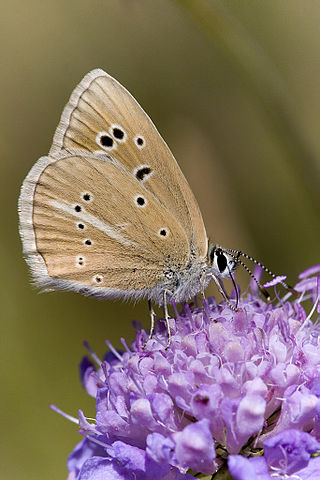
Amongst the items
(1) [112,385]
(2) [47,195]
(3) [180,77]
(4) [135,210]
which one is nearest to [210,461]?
(1) [112,385]

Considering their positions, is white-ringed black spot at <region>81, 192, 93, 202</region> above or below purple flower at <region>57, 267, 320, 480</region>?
above

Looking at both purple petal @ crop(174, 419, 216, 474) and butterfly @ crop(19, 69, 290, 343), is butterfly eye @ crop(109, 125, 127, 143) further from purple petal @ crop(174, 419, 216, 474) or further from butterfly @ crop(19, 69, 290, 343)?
purple petal @ crop(174, 419, 216, 474)

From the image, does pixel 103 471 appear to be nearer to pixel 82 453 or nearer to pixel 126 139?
pixel 82 453

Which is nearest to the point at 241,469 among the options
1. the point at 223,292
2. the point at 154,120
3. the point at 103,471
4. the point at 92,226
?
the point at 103,471

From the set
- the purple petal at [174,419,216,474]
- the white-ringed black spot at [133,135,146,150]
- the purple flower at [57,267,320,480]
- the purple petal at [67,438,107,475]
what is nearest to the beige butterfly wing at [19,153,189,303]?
the white-ringed black spot at [133,135,146,150]

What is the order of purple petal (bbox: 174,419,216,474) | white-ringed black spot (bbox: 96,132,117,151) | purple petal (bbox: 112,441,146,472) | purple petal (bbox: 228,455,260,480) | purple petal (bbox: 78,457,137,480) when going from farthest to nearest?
white-ringed black spot (bbox: 96,132,117,151), purple petal (bbox: 78,457,137,480), purple petal (bbox: 112,441,146,472), purple petal (bbox: 174,419,216,474), purple petal (bbox: 228,455,260,480)

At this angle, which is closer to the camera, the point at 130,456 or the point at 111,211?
the point at 130,456

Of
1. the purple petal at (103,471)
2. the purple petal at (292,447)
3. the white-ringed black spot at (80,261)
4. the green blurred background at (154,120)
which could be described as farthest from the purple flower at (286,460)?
the green blurred background at (154,120)
